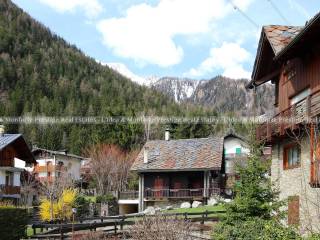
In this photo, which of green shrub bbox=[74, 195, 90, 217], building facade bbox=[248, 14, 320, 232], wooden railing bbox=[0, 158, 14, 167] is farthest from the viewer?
green shrub bbox=[74, 195, 90, 217]

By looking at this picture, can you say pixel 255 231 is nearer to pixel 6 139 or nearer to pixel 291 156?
pixel 291 156

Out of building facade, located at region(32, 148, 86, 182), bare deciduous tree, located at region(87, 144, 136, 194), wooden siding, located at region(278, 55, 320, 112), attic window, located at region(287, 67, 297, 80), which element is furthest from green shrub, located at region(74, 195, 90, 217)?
attic window, located at region(287, 67, 297, 80)

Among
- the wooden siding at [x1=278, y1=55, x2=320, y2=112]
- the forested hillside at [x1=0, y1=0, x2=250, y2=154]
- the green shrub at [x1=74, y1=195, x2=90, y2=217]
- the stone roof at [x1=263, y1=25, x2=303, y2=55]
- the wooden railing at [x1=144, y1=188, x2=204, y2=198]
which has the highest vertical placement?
the forested hillside at [x1=0, y1=0, x2=250, y2=154]

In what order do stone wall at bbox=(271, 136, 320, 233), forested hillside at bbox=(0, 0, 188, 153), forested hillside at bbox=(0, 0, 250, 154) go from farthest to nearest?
forested hillside at bbox=(0, 0, 188, 153), forested hillside at bbox=(0, 0, 250, 154), stone wall at bbox=(271, 136, 320, 233)

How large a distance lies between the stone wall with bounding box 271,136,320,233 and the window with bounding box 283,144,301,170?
0.21m

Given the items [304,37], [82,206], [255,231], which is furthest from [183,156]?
[255,231]

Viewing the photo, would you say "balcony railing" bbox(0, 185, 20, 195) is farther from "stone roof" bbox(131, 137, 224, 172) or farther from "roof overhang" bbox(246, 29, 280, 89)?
"roof overhang" bbox(246, 29, 280, 89)

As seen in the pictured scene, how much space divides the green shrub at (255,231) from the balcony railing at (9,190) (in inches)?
1139

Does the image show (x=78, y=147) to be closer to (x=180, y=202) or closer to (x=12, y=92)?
(x=12, y=92)

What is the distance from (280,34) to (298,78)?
282 centimetres

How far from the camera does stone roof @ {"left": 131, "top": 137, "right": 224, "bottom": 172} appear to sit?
47.5 m

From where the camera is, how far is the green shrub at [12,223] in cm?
2478

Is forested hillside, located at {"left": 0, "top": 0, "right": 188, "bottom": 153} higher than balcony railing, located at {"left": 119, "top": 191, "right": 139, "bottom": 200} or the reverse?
higher

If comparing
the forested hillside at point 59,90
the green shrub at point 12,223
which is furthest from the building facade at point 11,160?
the forested hillside at point 59,90
